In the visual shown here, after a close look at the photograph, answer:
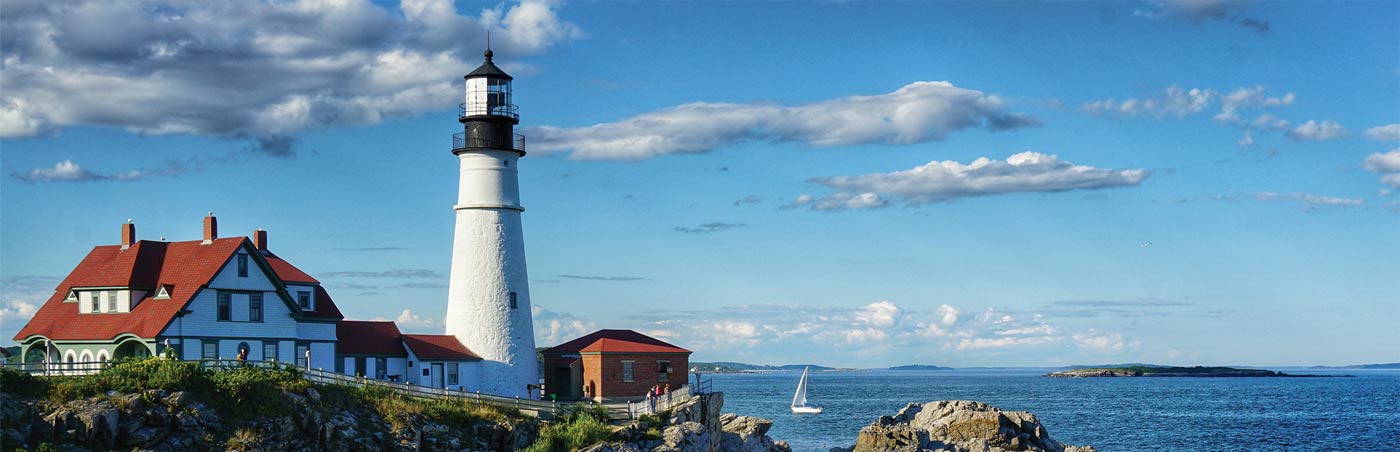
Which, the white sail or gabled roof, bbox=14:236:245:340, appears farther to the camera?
the white sail

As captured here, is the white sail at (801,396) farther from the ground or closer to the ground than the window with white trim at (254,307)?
closer to the ground

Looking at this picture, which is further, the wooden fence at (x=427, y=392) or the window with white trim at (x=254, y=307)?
the window with white trim at (x=254, y=307)

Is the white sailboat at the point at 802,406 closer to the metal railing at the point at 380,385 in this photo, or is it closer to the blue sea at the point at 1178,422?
the blue sea at the point at 1178,422

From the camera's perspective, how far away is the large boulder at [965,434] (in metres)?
42.2

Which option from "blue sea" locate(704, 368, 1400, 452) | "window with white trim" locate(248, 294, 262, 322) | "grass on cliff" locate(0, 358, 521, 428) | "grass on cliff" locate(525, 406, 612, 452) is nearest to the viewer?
"grass on cliff" locate(0, 358, 521, 428)

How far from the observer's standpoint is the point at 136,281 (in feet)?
121

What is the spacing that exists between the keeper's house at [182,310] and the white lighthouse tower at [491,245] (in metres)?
1.94

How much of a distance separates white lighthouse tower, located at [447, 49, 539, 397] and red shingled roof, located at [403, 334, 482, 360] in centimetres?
26

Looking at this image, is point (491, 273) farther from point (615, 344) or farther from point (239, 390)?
point (239, 390)

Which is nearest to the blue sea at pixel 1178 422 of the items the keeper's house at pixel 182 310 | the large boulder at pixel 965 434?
the large boulder at pixel 965 434

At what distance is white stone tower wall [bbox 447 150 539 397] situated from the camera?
4094 centimetres

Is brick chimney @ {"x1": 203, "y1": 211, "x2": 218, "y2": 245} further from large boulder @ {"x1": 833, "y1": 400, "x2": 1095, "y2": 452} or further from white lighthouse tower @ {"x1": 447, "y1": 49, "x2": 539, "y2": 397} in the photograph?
large boulder @ {"x1": 833, "y1": 400, "x2": 1095, "y2": 452}

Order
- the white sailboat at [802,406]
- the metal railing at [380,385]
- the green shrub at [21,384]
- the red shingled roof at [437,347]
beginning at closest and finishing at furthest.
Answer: the green shrub at [21,384]
the metal railing at [380,385]
the red shingled roof at [437,347]
the white sailboat at [802,406]

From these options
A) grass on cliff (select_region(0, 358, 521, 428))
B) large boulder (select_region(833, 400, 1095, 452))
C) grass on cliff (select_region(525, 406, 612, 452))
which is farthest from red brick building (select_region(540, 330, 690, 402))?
grass on cliff (select_region(0, 358, 521, 428))
